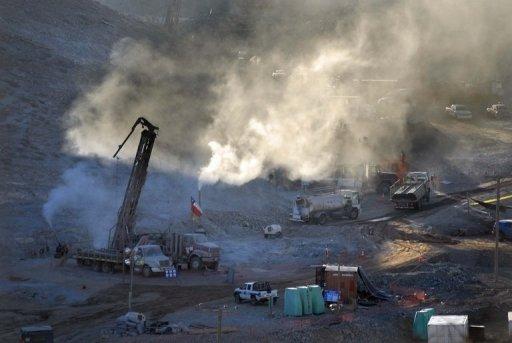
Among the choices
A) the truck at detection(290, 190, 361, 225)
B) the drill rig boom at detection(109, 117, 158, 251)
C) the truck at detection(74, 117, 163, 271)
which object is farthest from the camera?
the truck at detection(290, 190, 361, 225)

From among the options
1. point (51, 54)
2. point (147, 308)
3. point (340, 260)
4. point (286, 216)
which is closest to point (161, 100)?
point (51, 54)

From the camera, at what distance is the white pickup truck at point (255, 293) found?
117 feet

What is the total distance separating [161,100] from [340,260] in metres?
33.8

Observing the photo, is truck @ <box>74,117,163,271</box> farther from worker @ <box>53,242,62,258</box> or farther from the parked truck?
the parked truck

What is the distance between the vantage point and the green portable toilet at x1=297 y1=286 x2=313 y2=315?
34.0 metres

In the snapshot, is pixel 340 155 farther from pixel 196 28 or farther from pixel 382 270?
pixel 196 28

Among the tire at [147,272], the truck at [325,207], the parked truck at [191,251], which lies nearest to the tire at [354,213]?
the truck at [325,207]

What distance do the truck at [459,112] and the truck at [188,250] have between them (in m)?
46.4

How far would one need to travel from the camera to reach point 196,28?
103688 mm

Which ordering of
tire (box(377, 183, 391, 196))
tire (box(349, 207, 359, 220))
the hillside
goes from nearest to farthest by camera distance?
the hillside < tire (box(349, 207, 359, 220)) < tire (box(377, 183, 391, 196))

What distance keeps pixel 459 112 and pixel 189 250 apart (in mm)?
47777

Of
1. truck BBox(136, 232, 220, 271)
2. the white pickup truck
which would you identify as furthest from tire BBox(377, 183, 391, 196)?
the white pickup truck

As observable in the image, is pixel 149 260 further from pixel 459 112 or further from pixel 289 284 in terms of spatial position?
pixel 459 112

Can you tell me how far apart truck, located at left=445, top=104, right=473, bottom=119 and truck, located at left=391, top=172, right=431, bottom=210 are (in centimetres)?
2581
